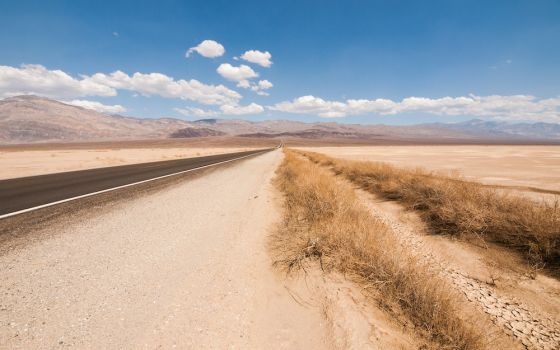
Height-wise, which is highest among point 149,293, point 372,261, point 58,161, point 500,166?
point 372,261

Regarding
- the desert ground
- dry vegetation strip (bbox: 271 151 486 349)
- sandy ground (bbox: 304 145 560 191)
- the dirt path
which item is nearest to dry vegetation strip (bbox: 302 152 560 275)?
the desert ground

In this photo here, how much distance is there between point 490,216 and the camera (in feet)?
15.4

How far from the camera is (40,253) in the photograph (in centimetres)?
368

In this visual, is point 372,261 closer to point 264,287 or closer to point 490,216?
point 264,287

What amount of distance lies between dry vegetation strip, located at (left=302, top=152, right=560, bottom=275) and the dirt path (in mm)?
3666

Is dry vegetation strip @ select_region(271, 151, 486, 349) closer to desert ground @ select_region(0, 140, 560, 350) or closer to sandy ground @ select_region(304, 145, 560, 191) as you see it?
desert ground @ select_region(0, 140, 560, 350)

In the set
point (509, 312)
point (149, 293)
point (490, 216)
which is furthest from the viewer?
point (490, 216)

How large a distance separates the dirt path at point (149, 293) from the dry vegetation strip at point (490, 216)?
12.0 feet

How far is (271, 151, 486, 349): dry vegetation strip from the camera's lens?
2.22 meters

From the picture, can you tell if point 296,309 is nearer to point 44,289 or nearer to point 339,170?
point 44,289

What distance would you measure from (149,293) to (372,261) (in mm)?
2679

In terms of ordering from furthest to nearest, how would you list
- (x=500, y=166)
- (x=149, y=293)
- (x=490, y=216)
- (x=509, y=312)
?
(x=500, y=166)
(x=490, y=216)
(x=149, y=293)
(x=509, y=312)

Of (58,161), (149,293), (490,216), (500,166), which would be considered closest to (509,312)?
(490,216)

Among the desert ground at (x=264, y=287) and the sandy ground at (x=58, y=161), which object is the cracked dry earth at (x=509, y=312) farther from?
the sandy ground at (x=58, y=161)
